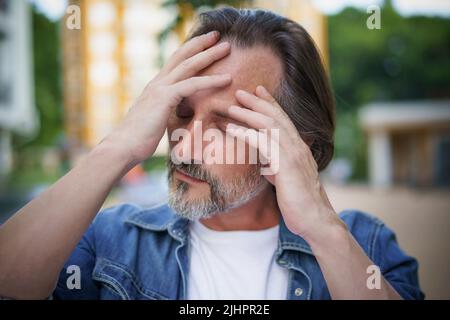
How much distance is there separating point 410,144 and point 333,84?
2133cm

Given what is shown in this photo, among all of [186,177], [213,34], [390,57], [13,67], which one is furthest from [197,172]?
[390,57]

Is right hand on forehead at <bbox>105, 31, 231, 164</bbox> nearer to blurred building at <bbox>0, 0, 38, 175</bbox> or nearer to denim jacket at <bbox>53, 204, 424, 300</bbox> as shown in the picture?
denim jacket at <bbox>53, 204, 424, 300</bbox>

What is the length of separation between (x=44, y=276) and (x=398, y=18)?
36198mm

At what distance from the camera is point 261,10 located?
1.95 metres

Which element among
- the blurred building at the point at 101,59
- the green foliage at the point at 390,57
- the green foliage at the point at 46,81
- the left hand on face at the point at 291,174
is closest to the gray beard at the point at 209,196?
the left hand on face at the point at 291,174

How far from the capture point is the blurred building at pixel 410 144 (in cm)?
2047

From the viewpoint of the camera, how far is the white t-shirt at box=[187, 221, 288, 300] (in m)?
1.61

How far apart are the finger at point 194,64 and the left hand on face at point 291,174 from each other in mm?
182

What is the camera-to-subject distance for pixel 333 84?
3.18m

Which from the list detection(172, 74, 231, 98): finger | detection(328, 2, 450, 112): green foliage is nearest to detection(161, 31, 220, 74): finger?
detection(172, 74, 231, 98): finger

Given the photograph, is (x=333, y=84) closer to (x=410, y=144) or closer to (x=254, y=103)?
(x=254, y=103)

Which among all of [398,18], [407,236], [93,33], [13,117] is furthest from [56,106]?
[407,236]

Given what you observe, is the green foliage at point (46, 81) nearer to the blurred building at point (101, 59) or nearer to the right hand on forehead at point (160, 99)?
the blurred building at point (101, 59)
